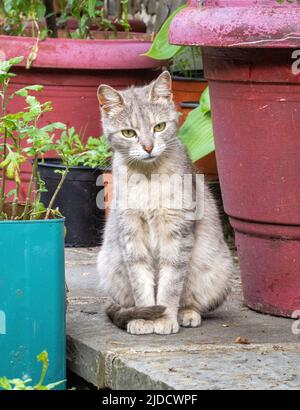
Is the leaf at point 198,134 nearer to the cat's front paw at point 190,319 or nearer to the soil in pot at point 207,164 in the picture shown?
the soil in pot at point 207,164

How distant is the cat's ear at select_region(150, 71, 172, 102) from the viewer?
3.86 meters

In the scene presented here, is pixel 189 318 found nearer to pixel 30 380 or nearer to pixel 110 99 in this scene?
pixel 110 99

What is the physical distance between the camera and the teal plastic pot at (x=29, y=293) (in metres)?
3.14

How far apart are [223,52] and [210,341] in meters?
1.10

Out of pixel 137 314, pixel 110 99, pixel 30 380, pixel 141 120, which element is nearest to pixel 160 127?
pixel 141 120

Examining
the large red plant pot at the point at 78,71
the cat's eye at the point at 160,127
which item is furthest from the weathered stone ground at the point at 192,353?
the large red plant pot at the point at 78,71

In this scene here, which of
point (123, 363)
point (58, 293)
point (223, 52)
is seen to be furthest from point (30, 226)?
point (223, 52)

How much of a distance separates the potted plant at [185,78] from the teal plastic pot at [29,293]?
1645 mm

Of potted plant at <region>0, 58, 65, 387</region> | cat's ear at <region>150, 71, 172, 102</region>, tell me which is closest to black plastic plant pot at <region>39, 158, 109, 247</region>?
cat's ear at <region>150, 71, 172, 102</region>

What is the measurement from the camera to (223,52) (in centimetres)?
368

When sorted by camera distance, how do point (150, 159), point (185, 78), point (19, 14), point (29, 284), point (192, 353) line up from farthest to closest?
point (19, 14) → point (185, 78) → point (150, 159) → point (192, 353) → point (29, 284)

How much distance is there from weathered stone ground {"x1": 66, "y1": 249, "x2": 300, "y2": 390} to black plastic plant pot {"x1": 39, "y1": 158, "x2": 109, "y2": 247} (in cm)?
121

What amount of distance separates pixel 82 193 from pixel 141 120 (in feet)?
4.89

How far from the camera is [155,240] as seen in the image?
3.80 meters
